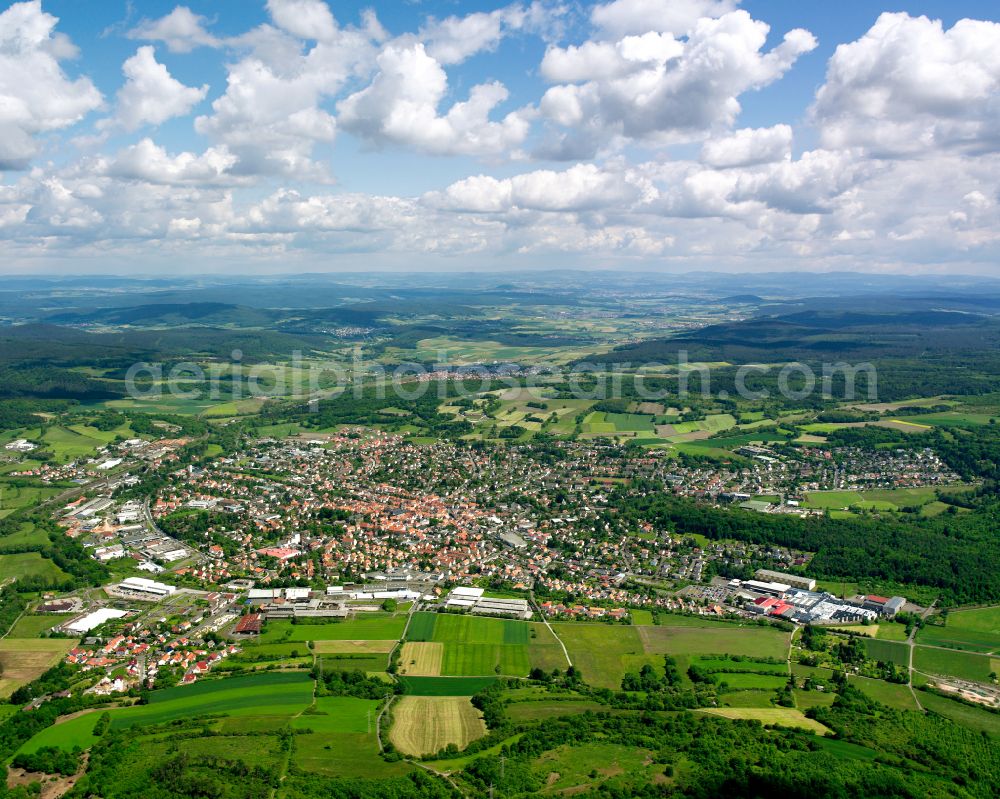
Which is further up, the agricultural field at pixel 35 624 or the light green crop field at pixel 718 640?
the agricultural field at pixel 35 624

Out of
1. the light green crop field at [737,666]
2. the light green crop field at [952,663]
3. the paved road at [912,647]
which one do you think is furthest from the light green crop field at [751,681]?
the light green crop field at [952,663]

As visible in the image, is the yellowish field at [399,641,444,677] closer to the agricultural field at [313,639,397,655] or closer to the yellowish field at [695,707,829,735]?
the agricultural field at [313,639,397,655]

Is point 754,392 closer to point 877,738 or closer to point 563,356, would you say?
point 563,356

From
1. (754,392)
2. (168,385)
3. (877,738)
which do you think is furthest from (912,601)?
(168,385)

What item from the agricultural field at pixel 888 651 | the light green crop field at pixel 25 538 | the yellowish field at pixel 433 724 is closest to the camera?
the yellowish field at pixel 433 724

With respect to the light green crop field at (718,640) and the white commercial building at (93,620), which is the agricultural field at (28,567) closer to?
the white commercial building at (93,620)

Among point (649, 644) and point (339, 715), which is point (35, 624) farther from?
point (649, 644)
